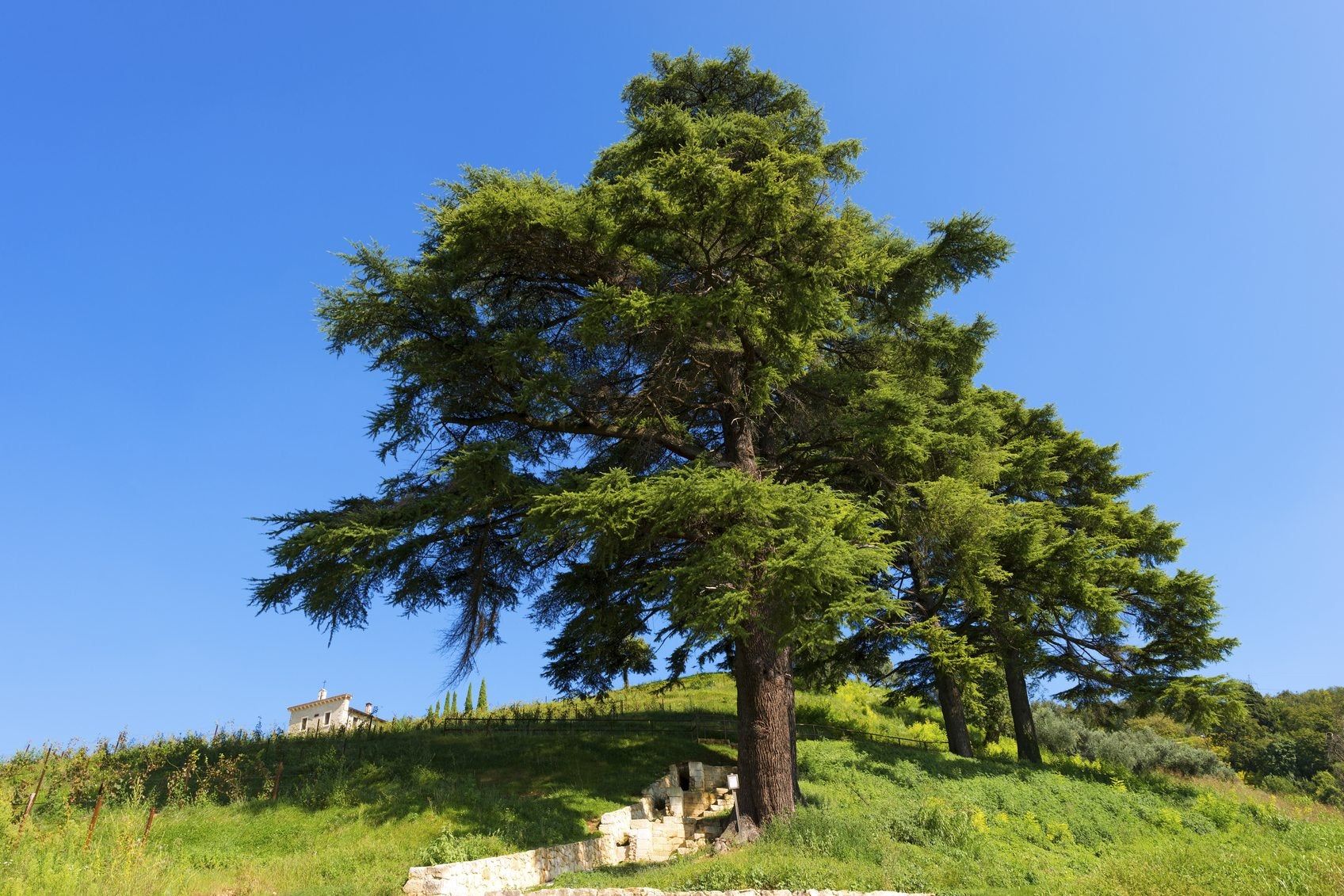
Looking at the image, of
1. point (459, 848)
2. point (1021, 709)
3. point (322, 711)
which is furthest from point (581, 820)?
point (322, 711)

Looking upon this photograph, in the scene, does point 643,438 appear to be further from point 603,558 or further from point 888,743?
point 888,743

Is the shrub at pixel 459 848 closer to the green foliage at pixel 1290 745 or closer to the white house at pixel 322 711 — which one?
the white house at pixel 322 711

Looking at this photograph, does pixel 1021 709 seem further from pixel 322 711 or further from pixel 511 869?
pixel 322 711

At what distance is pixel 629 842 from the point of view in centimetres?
1262

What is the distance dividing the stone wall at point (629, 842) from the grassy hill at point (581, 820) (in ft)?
1.35

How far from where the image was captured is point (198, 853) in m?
10.7

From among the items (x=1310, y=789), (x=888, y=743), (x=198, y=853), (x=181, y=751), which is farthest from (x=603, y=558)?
(x=1310, y=789)

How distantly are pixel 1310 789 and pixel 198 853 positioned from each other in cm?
4093

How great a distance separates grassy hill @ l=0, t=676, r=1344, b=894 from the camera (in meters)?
9.62

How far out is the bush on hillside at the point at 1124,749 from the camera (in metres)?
29.0

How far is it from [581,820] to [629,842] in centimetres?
91

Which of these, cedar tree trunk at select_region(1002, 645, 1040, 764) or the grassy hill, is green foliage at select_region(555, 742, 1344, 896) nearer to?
the grassy hill

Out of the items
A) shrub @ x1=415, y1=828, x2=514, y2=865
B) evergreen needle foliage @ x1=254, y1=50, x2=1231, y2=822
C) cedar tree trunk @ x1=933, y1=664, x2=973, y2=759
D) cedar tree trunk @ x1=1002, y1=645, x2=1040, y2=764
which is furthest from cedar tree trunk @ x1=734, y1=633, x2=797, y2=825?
cedar tree trunk @ x1=1002, y1=645, x2=1040, y2=764

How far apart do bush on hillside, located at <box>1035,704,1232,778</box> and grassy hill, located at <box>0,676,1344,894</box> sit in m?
9.12
